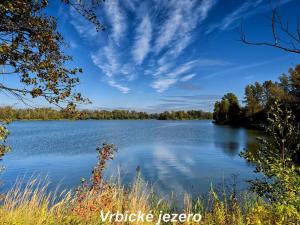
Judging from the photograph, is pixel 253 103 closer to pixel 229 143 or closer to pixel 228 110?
pixel 228 110

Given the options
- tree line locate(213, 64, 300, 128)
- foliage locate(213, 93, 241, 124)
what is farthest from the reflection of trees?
foliage locate(213, 93, 241, 124)

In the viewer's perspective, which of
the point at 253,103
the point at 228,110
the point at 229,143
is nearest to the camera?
the point at 229,143

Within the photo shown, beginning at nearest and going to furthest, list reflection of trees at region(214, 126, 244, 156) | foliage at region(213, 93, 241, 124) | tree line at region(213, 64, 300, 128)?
reflection of trees at region(214, 126, 244, 156) < tree line at region(213, 64, 300, 128) < foliage at region(213, 93, 241, 124)

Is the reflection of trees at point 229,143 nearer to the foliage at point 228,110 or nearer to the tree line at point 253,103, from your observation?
the tree line at point 253,103

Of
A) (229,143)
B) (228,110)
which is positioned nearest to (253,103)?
(228,110)

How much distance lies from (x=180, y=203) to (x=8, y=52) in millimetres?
8662

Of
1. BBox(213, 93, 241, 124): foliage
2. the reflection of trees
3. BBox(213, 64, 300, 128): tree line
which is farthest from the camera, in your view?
BBox(213, 93, 241, 124): foliage

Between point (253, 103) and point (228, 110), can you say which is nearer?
point (253, 103)

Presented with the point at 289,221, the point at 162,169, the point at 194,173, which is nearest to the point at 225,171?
the point at 194,173

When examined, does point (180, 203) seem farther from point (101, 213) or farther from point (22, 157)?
point (22, 157)

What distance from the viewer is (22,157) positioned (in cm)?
2509

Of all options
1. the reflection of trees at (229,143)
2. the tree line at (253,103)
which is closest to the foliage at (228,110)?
the tree line at (253,103)

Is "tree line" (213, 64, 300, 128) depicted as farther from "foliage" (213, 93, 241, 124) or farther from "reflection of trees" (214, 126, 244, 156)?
"reflection of trees" (214, 126, 244, 156)

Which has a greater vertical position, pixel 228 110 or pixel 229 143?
pixel 228 110
